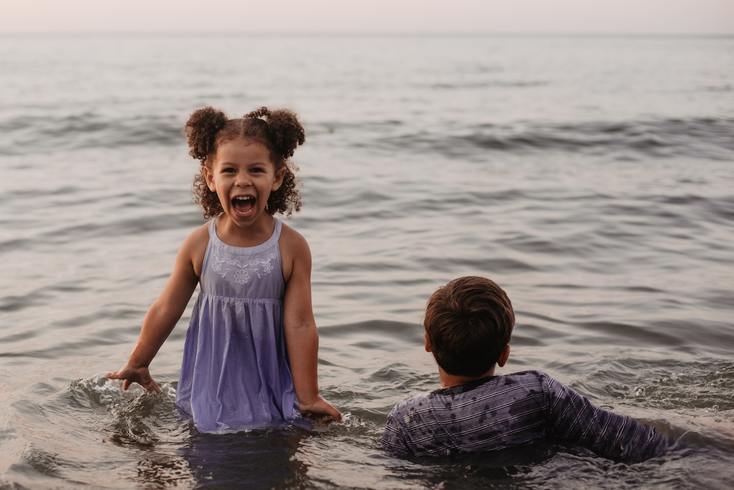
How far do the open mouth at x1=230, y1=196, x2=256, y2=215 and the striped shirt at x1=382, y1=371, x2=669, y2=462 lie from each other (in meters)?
1.08

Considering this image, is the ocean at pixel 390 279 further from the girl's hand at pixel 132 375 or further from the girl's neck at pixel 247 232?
the girl's neck at pixel 247 232

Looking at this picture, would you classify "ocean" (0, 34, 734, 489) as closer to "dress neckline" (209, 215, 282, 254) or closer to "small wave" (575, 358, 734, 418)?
"small wave" (575, 358, 734, 418)

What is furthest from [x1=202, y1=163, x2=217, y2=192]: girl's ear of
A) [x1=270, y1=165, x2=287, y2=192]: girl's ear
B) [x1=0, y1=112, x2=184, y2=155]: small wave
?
[x1=0, y1=112, x2=184, y2=155]: small wave

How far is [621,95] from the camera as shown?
25953 mm

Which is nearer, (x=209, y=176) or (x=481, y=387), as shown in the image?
(x=481, y=387)

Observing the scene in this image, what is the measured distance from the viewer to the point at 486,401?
3.52 m

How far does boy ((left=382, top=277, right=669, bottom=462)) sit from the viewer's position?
11.4 ft

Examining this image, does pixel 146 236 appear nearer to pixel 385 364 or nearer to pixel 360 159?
pixel 385 364

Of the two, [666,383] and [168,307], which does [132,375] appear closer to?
[168,307]

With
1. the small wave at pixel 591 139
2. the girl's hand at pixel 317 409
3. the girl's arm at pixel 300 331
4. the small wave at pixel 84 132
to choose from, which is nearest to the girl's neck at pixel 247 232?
the girl's arm at pixel 300 331

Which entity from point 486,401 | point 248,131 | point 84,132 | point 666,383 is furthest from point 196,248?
point 84,132

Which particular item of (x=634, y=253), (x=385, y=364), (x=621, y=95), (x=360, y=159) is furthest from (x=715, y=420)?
(x=621, y=95)

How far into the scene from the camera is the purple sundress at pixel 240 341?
4078mm

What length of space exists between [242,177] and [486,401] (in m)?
1.42
